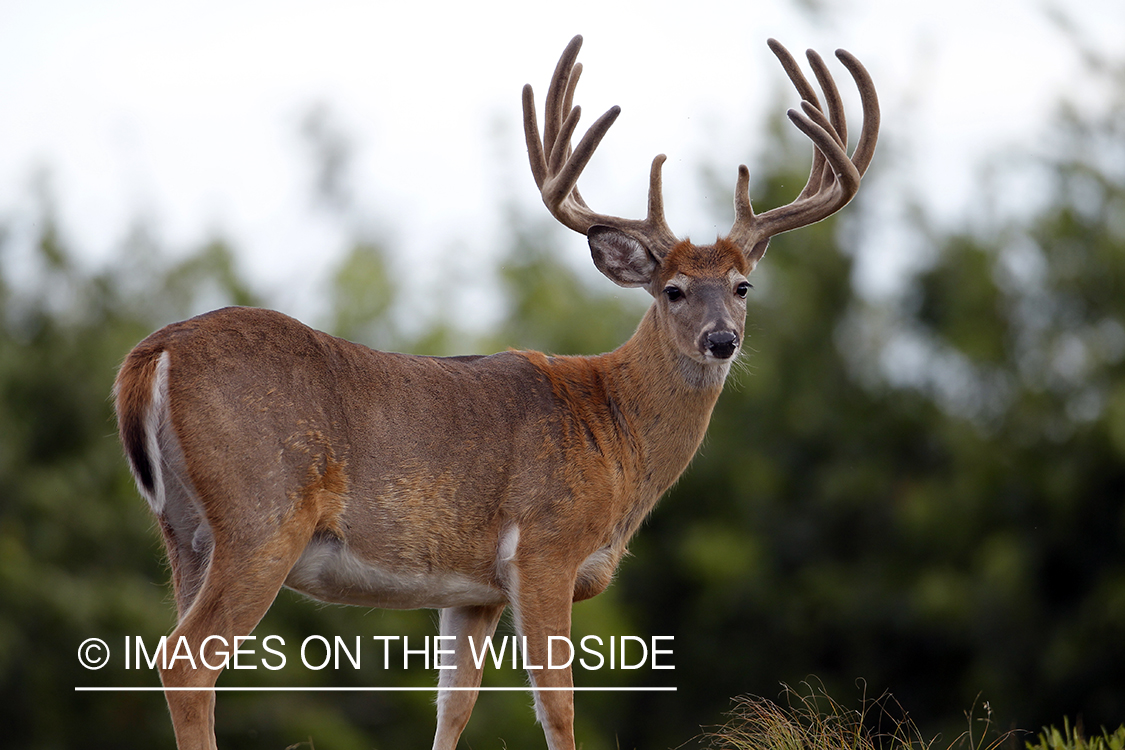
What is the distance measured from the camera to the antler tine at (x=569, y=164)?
5742 mm

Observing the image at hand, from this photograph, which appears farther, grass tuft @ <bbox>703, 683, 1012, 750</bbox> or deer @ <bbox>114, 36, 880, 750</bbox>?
grass tuft @ <bbox>703, 683, 1012, 750</bbox>

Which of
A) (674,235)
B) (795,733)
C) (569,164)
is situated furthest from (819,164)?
(795,733)

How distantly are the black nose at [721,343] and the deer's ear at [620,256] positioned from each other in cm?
60

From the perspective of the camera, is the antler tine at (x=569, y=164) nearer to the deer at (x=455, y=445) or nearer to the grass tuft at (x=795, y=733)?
the deer at (x=455, y=445)

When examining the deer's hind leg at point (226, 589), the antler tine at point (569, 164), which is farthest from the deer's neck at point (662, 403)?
the deer's hind leg at point (226, 589)

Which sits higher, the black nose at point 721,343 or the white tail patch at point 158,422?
the black nose at point 721,343

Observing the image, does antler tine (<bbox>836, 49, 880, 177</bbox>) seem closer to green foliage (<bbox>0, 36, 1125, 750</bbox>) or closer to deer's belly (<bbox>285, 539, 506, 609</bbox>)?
deer's belly (<bbox>285, 539, 506, 609</bbox>)

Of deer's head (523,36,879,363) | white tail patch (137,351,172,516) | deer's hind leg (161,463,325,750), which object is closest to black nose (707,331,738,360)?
deer's head (523,36,879,363)

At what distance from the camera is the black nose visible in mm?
5438

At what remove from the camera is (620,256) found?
5.92 m

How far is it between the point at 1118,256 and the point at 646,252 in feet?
39.2

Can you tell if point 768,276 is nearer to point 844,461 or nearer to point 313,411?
point 844,461

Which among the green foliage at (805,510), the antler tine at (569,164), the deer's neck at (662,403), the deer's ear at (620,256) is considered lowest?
the deer's neck at (662,403)

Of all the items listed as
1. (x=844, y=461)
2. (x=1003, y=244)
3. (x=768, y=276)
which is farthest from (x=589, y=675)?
(x=1003, y=244)
